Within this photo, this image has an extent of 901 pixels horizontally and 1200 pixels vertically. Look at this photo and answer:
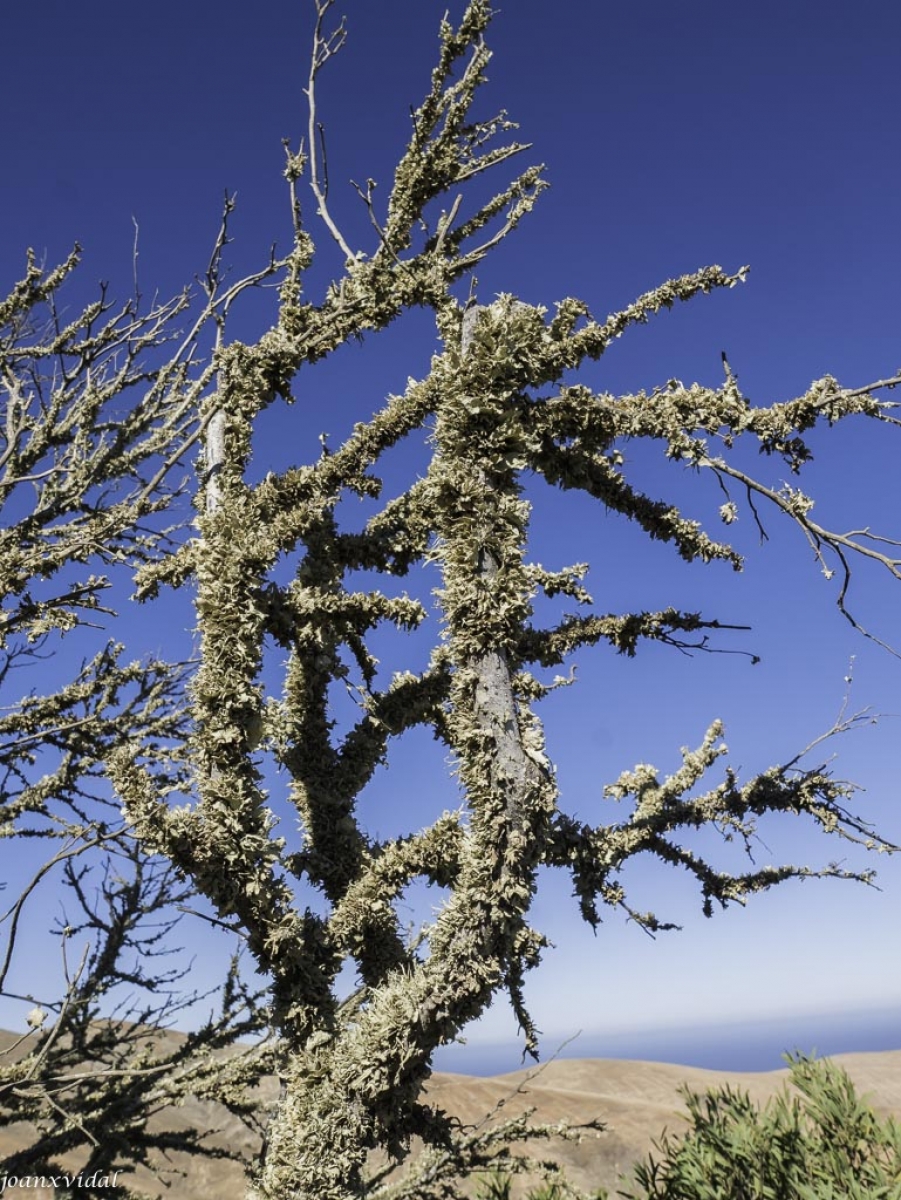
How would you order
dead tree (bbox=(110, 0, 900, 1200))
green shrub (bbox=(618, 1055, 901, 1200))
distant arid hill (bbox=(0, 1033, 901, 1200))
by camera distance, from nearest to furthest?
dead tree (bbox=(110, 0, 900, 1200))
green shrub (bbox=(618, 1055, 901, 1200))
distant arid hill (bbox=(0, 1033, 901, 1200))

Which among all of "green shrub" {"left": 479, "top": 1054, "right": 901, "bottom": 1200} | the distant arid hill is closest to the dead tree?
"green shrub" {"left": 479, "top": 1054, "right": 901, "bottom": 1200}

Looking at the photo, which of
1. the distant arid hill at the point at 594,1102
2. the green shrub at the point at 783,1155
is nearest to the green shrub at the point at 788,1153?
the green shrub at the point at 783,1155

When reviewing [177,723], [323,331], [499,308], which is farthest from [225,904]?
[177,723]

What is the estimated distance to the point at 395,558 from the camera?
23.9 ft

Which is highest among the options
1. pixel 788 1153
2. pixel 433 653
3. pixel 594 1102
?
pixel 433 653

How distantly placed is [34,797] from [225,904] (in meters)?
5.09

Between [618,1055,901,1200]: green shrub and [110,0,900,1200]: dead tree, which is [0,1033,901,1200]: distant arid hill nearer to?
[618,1055,901,1200]: green shrub

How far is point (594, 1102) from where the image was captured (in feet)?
79.2

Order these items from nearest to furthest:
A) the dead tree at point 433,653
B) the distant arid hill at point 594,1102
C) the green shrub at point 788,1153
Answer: the dead tree at point 433,653 < the green shrub at point 788,1153 < the distant arid hill at point 594,1102

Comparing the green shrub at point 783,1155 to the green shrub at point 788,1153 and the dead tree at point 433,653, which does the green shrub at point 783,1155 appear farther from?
the dead tree at point 433,653

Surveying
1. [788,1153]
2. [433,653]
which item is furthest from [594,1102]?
[433,653]

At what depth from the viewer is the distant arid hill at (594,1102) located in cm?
2188

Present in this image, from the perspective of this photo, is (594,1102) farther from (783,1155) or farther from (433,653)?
(433,653)

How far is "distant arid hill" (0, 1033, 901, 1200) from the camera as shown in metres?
21.9
